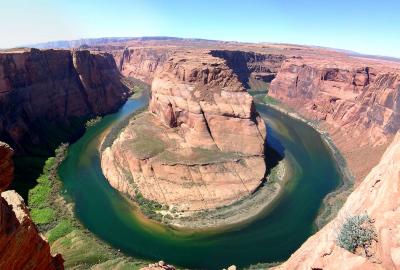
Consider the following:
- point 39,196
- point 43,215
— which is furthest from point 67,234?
point 39,196

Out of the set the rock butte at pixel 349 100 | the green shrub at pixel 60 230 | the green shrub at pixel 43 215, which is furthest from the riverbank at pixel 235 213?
the rock butte at pixel 349 100

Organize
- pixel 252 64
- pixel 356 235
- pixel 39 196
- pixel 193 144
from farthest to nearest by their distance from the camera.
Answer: pixel 252 64 → pixel 193 144 → pixel 39 196 → pixel 356 235

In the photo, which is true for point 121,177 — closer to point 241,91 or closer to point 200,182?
point 200,182

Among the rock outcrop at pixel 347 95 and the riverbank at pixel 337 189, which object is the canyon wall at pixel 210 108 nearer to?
the riverbank at pixel 337 189

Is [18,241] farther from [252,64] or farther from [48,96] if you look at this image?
[252,64]

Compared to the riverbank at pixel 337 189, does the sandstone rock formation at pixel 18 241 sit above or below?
above

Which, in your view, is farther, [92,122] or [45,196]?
[92,122]
